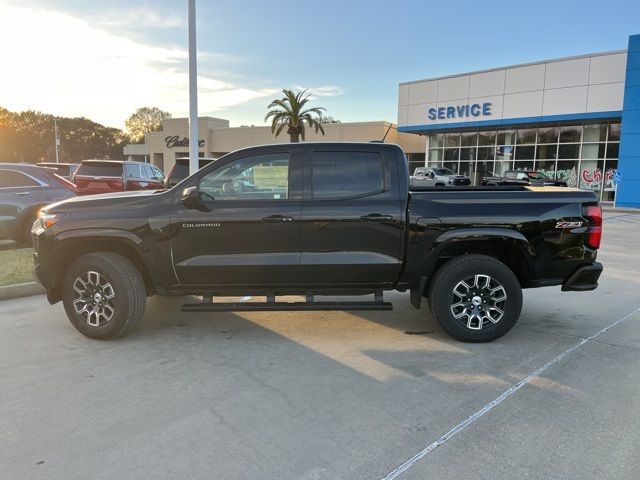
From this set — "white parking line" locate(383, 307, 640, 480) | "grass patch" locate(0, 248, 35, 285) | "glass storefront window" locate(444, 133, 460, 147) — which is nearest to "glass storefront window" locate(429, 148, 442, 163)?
"glass storefront window" locate(444, 133, 460, 147)

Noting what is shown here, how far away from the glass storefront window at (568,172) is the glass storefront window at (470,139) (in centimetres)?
612

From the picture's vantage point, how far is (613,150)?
28188 millimetres

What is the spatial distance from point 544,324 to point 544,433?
2.59 m

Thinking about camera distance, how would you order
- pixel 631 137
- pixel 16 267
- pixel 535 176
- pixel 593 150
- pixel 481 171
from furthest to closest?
pixel 481 171 → pixel 593 150 → pixel 535 176 → pixel 631 137 → pixel 16 267

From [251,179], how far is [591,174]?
2970 centimetres

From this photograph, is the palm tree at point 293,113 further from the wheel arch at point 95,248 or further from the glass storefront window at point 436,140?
the wheel arch at point 95,248

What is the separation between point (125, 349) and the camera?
4.67 metres

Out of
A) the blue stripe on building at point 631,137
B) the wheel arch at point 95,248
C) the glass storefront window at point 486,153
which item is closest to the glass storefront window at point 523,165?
the glass storefront window at point 486,153

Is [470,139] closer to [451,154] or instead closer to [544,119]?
[451,154]

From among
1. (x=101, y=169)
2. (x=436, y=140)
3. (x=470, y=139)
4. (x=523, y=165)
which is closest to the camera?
(x=101, y=169)

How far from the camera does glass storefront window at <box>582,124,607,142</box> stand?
1128 inches

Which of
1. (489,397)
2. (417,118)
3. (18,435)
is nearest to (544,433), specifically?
(489,397)

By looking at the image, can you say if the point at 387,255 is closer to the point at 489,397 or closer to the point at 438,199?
the point at 438,199

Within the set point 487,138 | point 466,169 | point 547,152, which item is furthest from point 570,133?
point 466,169
